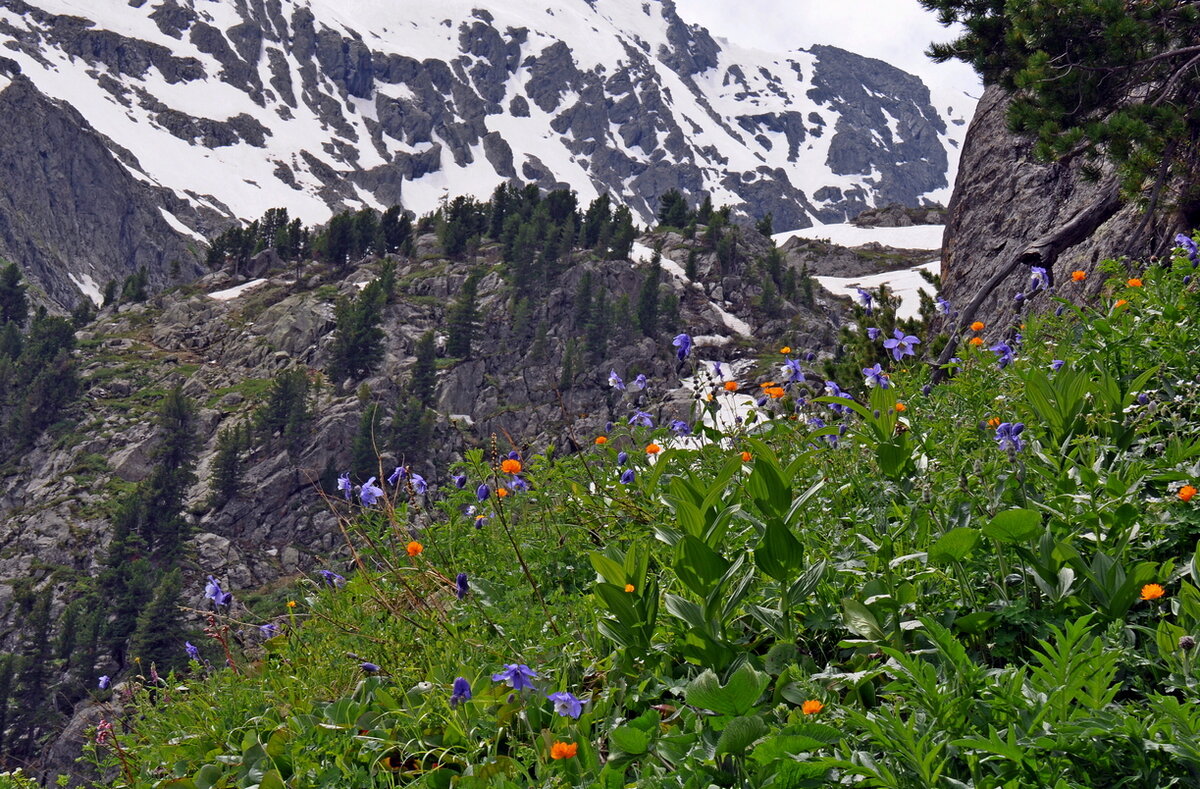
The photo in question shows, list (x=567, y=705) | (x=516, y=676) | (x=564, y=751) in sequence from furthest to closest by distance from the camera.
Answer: (x=516, y=676)
(x=567, y=705)
(x=564, y=751)

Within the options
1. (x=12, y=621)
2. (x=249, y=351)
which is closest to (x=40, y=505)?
(x=12, y=621)

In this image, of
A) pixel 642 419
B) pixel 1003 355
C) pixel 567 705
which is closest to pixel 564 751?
pixel 567 705

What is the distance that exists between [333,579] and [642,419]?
205cm

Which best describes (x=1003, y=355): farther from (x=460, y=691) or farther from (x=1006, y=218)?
(x=1006, y=218)

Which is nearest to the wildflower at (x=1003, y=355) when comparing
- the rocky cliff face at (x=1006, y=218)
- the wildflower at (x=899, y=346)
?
the wildflower at (x=899, y=346)

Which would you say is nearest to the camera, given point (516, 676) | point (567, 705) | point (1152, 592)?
point (1152, 592)

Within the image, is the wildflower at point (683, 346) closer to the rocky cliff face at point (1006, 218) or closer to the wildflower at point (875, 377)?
the wildflower at point (875, 377)

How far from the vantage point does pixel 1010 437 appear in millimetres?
3400

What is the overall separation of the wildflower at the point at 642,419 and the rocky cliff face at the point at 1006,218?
15.6ft

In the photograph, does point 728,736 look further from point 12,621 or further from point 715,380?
point 12,621

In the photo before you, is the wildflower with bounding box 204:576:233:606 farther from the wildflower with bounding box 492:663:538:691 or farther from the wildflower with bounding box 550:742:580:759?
the wildflower with bounding box 550:742:580:759

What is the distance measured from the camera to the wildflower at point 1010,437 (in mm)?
3402

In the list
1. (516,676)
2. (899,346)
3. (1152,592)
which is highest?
(899,346)

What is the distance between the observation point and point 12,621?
57.0 m
